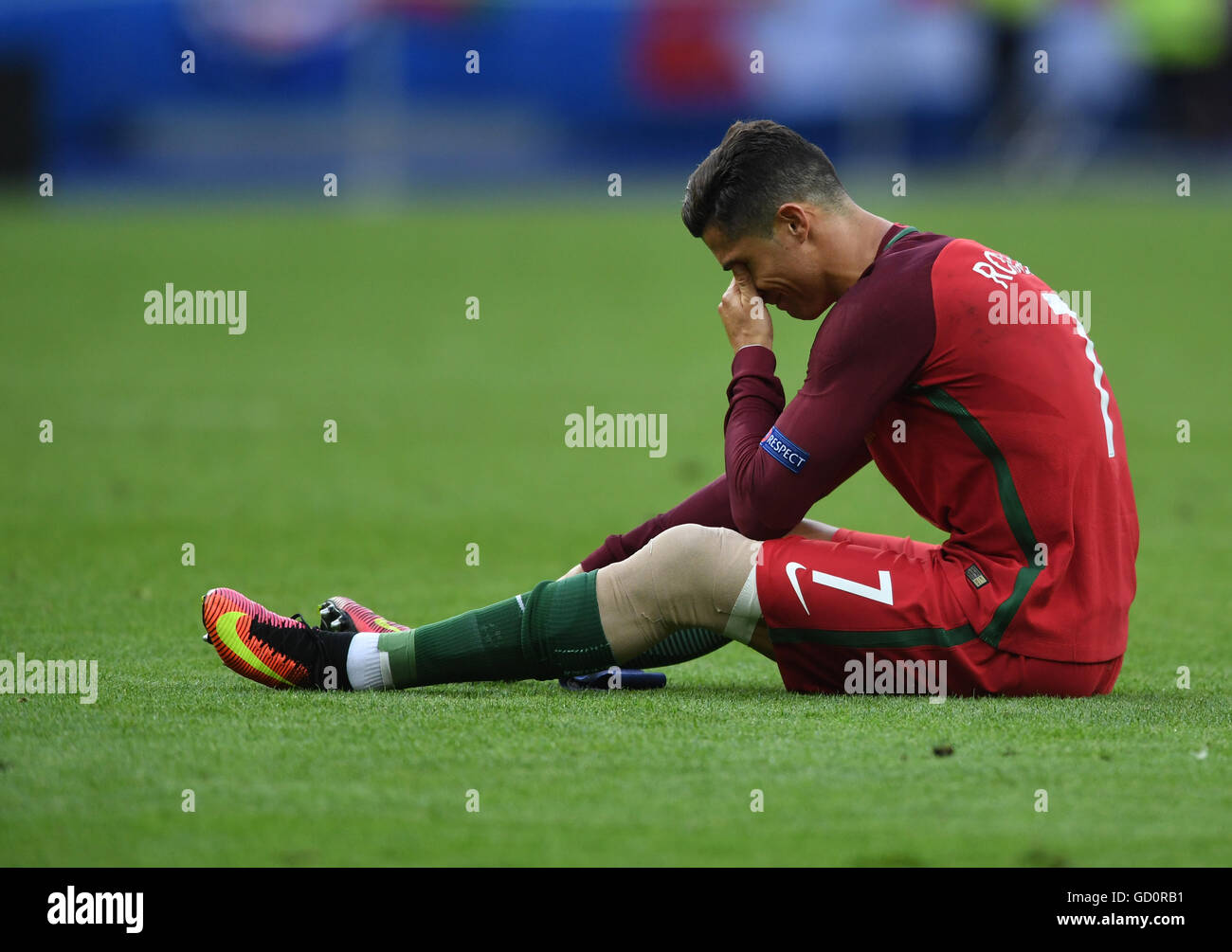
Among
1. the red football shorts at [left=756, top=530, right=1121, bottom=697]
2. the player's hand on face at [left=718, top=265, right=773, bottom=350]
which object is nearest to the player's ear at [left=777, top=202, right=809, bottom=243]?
the player's hand on face at [left=718, top=265, right=773, bottom=350]

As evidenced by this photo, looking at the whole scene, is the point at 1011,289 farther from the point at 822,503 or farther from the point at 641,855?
the point at 822,503

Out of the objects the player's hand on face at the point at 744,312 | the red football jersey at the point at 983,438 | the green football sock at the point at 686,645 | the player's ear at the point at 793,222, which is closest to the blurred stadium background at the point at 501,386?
the green football sock at the point at 686,645

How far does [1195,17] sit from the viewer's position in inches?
1300

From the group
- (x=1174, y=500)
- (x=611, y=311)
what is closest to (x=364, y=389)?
(x=611, y=311)

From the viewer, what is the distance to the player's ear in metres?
4.32

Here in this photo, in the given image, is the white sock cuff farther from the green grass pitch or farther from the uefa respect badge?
the uefa respect badge

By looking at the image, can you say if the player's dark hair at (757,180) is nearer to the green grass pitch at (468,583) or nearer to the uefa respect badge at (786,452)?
the uefa respect badge at (786,452)

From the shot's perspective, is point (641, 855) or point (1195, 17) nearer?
point (641, 855)

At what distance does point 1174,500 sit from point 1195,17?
2669 centimetres

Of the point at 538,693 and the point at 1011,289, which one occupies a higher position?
the point at 1011,289

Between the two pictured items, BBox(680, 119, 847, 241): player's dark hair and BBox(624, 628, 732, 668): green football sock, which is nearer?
BBox(680, 119, 847, 241): player's dark hair

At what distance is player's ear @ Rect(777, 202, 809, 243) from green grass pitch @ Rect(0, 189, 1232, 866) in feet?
3.81

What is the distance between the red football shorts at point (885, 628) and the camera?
431 cm
